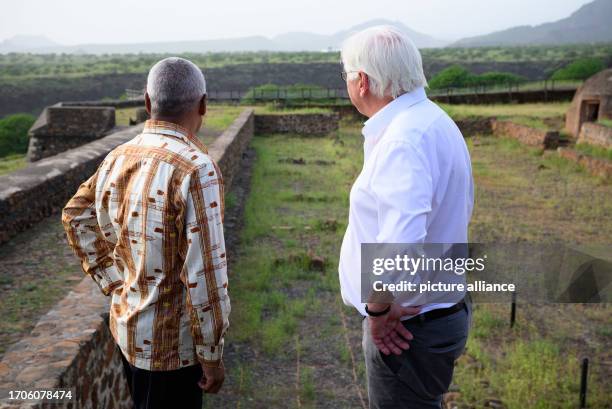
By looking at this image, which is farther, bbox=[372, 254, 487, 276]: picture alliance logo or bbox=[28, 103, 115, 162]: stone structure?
bbox=[28, 103, 115, 162]: stone structure

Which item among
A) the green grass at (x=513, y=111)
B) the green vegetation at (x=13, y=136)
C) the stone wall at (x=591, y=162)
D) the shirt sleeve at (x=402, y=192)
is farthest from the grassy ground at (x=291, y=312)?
the green vegetation at (x=13, y=136)

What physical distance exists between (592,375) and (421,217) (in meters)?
3.97

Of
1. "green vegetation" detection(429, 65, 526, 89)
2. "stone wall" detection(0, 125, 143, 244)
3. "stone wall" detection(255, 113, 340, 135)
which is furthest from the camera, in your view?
"green vegetation" detection(429, 65, 526, 89)

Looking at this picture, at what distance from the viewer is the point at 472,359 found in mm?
5305

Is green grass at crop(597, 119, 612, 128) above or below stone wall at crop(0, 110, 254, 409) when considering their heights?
below

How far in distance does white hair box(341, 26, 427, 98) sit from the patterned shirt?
0.63 meters

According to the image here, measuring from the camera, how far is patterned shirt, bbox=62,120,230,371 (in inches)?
79.4

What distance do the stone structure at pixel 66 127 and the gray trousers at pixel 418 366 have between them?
1528 cm

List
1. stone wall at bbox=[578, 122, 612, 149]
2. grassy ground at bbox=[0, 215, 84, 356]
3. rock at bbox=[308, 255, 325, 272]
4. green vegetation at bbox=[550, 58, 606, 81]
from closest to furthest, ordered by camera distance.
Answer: grassy ground at bbox=[0, 215, 84, 356] < rock at bbox=[308, 255, 325, 272] < stone wall at bbox=[578, 122, 612, 149] < green vegetation at bbox=[550, 58, 606, 81]

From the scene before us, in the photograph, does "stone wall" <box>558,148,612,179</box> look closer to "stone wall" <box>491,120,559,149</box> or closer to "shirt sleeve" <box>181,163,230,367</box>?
"stone wall" <box>491,120,559,149</box>

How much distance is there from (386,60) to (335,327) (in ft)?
14.1

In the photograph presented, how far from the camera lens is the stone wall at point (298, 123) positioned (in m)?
22.7

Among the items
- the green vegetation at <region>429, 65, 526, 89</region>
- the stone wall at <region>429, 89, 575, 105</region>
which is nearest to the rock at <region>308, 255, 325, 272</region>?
the stone wall at <region>429, 89, 575, 105</region>

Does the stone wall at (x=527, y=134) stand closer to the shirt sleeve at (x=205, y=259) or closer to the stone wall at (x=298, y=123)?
the stone wall at (x=298, y=123)
